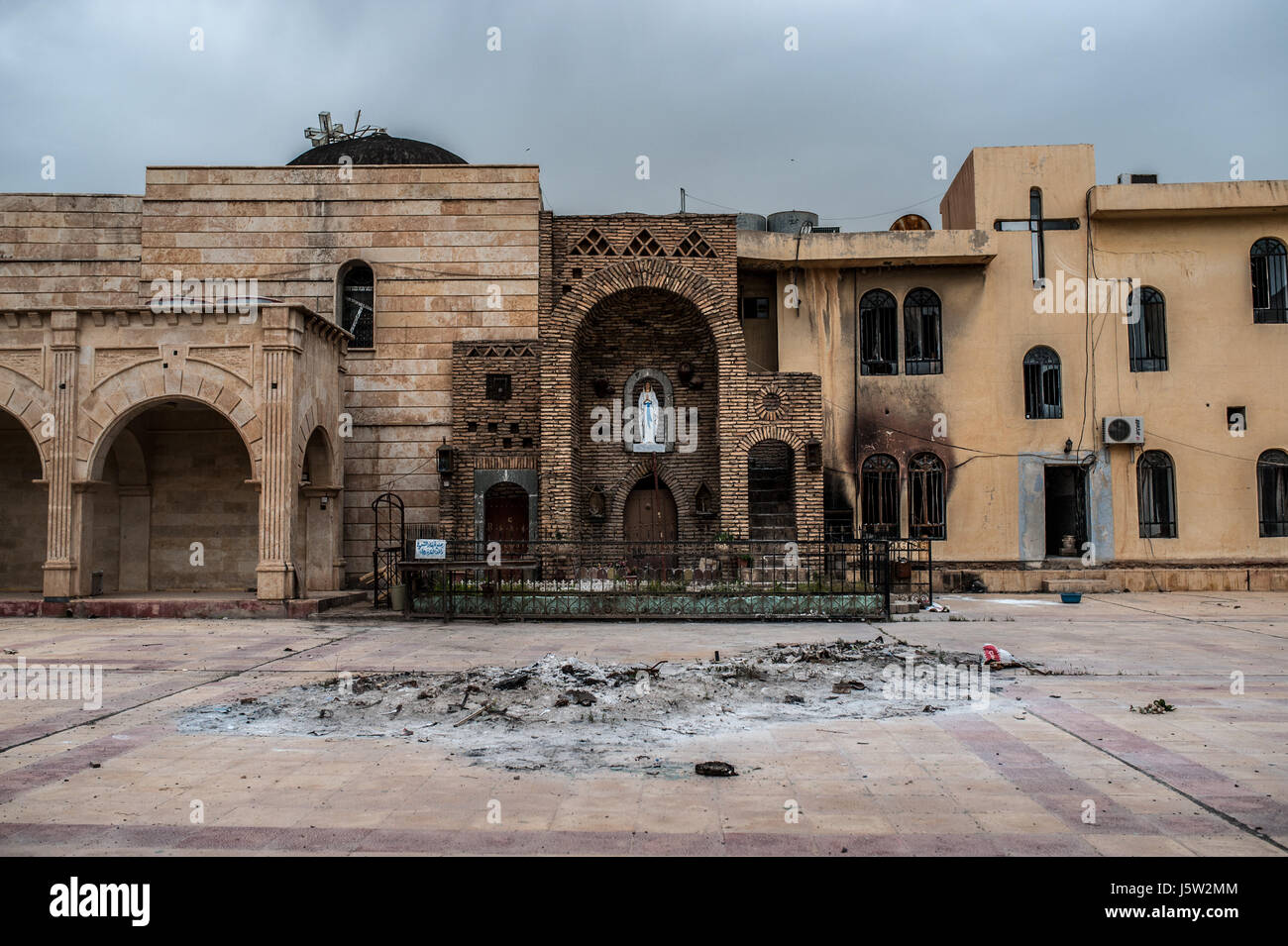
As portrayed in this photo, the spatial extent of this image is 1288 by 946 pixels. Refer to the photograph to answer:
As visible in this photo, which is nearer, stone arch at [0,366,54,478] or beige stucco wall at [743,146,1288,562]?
stone arch at [0,366,54,478]

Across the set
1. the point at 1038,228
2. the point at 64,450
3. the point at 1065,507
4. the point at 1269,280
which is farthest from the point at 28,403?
the point at 1269,280

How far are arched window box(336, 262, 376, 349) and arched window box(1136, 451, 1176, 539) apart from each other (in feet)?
59.3

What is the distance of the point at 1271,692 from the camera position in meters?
8.45

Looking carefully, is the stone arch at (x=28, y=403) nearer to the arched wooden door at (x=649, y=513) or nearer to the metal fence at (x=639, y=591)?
the metal fence at (x=639, y=591)

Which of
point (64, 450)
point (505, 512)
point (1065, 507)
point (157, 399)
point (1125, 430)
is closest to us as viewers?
point (64, 450)

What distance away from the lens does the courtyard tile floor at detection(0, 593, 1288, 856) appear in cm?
450

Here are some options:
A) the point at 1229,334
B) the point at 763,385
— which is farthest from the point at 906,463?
the point at 1229,334

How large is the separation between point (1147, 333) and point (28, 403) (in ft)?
77.4

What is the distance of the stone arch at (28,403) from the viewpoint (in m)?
16.6

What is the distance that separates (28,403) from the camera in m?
16.6

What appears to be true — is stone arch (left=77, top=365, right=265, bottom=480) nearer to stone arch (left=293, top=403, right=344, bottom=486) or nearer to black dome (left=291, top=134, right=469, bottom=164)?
stone arch (left=293, top=403, right=344, bottom=486)

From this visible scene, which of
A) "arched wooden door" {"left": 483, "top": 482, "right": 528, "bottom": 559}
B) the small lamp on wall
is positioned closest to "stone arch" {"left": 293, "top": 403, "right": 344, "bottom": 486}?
"arched wooden door" {"left": 483, "top": 482, "right": 528, "bottom": 559}

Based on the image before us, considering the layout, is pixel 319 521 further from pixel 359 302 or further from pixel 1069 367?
pixel 1069 367

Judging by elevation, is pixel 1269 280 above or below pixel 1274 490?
above
